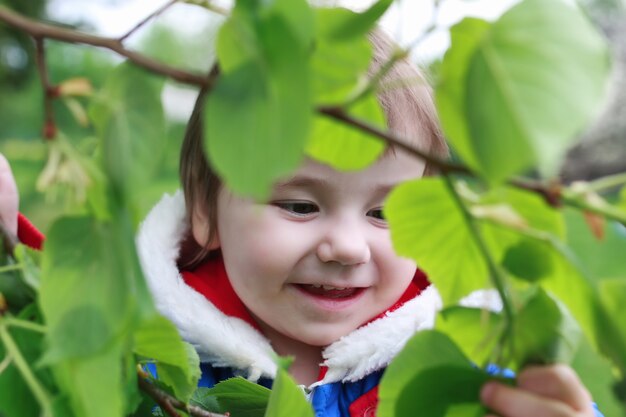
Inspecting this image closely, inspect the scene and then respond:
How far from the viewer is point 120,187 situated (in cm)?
25

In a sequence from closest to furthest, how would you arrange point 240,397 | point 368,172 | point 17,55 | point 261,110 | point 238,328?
point 261,110, point 240,397, point 368,172, point 238,328, point 17,55

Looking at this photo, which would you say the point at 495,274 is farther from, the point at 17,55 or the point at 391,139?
the point at 17,55

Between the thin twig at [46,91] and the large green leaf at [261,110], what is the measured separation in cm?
6

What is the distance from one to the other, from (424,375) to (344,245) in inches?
17.9

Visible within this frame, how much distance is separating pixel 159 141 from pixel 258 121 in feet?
0.15

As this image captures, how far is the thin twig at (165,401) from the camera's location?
1.34ft

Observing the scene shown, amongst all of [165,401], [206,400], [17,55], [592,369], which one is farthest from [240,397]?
[17,55]

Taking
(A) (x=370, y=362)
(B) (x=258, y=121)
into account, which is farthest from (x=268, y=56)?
(A) (x=370, y=362)

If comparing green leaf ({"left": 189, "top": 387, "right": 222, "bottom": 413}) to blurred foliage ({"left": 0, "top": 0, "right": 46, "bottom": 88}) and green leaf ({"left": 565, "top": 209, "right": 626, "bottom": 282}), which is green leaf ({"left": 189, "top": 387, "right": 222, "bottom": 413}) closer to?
green leaf ({"left": 565, "top": 209, "right": 626, "bottom": 282})

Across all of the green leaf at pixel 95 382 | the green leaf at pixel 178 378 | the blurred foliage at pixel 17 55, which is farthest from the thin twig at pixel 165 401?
the blurred foliage at pixel 17 55

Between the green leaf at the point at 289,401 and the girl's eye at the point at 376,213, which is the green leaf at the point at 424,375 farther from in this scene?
the girl's eye at the point at 376,213

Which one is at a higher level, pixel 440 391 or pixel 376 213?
pixel 440 391

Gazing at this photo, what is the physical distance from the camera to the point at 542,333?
0.29m

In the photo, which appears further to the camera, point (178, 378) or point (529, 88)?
point (178, 378)
